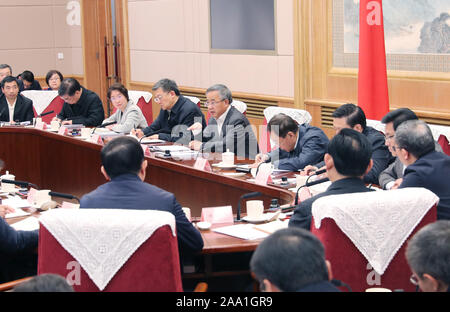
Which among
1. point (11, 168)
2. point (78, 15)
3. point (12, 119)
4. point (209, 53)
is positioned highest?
point (78, 15)

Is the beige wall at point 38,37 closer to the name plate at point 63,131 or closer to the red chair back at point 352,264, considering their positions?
the name plate at point 63,131

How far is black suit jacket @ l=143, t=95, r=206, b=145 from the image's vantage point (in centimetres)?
593

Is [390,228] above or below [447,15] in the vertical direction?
below

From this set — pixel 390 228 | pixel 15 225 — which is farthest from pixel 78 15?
pixel 390 228

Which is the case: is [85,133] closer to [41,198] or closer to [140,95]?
[140,95]

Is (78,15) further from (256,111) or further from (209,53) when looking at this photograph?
(256,111)

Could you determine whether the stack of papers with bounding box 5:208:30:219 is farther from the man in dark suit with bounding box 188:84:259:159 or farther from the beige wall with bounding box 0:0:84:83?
the beige wall with bounding box 0:0:84:83

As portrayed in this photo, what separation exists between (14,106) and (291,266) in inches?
244

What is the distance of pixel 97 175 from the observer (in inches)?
233

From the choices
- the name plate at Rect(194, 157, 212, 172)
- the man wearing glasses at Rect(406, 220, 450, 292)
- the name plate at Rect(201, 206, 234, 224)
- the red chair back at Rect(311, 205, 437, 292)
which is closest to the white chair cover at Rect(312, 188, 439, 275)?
the red chair back at Rect(311, 205, 437, 292)

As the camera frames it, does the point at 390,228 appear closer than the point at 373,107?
Yes

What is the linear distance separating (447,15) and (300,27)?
1690 mm

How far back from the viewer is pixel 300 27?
6.59 m

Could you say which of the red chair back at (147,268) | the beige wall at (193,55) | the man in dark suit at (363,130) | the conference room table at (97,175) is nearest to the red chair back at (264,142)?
the conference room table at (97,175)
